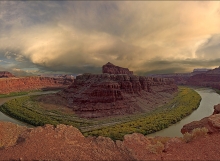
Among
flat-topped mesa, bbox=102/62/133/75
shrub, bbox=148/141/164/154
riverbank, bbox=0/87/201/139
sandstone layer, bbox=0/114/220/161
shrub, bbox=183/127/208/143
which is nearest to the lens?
sandstone layer, bbox=0/114/220/161

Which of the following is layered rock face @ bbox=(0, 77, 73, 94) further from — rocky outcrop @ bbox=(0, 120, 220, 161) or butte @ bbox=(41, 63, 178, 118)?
rocky outcrop @ bbox=(0, 120, 220, 161)

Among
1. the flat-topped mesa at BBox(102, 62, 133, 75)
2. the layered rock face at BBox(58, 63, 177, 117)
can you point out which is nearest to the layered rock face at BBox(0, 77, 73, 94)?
the flat-topped mesa at BBox(102, 62, 133, 75)

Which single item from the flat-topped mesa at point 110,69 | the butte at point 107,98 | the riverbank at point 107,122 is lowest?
the riverbank at point 107,122

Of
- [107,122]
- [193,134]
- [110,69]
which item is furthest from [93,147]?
[110,69]

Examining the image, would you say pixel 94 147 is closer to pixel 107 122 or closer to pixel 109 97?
pixel 107 122

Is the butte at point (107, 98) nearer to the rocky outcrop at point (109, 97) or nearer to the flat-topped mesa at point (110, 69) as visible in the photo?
the rocky outcrop at point (109, 97)

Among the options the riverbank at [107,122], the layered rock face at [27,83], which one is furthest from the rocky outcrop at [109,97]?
the layered rock face at [27,83]

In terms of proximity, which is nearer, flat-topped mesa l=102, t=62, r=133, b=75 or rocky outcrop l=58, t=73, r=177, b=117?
rocky outcrop l=58, t=73, r=177, b=117
